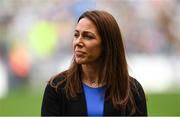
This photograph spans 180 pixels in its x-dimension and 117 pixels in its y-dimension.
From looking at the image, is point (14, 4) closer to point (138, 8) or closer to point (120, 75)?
point (138, 8)

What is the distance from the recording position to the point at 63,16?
1739 cm

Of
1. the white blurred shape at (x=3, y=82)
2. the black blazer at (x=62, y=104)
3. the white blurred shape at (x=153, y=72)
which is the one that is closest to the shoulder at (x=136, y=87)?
the black blazer at (x=62, y=104)

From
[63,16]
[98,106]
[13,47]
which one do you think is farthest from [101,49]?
[63,16]

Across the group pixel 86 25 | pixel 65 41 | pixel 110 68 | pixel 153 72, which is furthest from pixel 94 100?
pixel 65 41

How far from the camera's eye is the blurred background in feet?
47.9

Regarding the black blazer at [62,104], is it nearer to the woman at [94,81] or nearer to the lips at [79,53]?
the woman at [94,81]

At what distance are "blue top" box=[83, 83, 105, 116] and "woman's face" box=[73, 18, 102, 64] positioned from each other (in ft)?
0.52

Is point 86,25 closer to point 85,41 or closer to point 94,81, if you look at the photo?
point 85,41

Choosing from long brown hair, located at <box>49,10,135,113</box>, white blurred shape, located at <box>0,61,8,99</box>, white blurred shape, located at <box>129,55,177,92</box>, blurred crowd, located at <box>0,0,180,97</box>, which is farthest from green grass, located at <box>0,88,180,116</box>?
long brown hair, located at <box>49,10,135,113</box>

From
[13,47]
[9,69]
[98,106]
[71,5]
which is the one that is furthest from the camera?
[71,5]

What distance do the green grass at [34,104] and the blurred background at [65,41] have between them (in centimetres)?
5

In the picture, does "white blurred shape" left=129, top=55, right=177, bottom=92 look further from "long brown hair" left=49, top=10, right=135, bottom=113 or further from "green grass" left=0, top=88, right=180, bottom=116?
"long brown hair" left=49, top=10, right=135, bottom=113

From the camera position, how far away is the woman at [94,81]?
145 inches

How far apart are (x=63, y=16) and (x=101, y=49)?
1359cm
